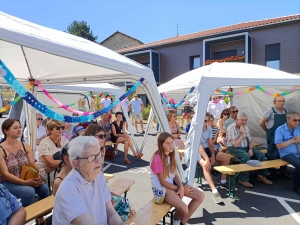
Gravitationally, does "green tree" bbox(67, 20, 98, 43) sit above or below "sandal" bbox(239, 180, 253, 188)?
above

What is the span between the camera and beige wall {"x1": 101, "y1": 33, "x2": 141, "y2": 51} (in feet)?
95.0

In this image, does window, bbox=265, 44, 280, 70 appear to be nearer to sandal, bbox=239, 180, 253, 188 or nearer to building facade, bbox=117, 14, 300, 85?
building facade, bbox=117, 14, 300, 85

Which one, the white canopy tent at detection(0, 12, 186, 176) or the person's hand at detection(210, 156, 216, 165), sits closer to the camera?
the white canopy tent at detection(0, 12, 186, 176)

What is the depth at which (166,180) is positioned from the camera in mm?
3072

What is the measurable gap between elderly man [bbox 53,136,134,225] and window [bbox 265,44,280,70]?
1580cm

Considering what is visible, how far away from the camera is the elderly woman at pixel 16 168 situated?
9.77 feet

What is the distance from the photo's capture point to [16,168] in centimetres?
318

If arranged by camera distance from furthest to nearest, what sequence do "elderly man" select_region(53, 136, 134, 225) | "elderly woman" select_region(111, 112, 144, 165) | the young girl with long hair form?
"elderly woman" select_region(111, 112, 144, 165) < the young girl with long hair < "elderly man" select_region(53, 136, 134, 225)

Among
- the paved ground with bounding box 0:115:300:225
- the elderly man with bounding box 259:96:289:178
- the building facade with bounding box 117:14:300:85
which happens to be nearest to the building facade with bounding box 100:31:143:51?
the building facade with bounding box 117:14:300:85

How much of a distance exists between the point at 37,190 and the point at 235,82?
346 cm

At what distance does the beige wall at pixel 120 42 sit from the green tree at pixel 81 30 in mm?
17219

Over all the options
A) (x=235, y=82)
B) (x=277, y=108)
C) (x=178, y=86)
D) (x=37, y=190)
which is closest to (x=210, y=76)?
(x=235, y=82)

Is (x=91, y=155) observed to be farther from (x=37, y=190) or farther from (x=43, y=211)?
(x=37, y=190)

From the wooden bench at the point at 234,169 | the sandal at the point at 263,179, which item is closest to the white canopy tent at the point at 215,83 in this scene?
the wooden bench at the point at 234,169
